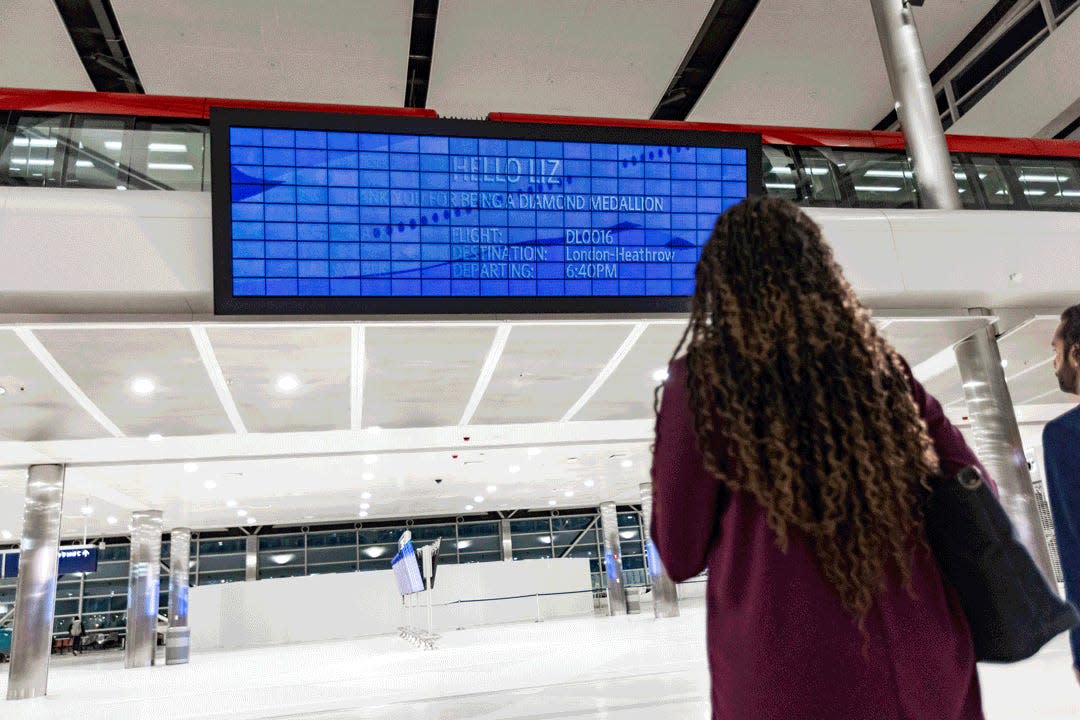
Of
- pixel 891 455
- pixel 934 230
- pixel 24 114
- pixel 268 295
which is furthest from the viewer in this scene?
pixel 934 230

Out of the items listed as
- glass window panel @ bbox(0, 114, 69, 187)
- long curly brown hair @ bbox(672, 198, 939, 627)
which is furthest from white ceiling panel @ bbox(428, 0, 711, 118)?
long curly brown hair @ bbox(672, 198, 939, 627)

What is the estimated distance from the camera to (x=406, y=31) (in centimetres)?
1201

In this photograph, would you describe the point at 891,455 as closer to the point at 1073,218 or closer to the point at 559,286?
the point at 559,286

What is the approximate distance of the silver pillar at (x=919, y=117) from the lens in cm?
790

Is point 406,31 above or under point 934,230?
above

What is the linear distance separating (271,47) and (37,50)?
11.3 ft

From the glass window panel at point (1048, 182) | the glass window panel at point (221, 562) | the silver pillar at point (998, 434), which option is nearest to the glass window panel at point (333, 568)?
the glass window panel at point (221, 562)

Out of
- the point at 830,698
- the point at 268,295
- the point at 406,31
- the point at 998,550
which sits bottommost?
the point at 830,698

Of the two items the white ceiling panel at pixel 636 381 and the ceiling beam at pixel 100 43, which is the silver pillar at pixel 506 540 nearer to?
the white ceiling panel at pixel 636 381

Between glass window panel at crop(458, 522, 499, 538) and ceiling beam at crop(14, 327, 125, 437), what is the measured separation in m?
21.5

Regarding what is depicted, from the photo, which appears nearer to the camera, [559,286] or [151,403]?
[559,286]

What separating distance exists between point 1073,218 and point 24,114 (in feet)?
32.3

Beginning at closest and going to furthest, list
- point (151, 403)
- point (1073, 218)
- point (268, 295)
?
1. point (268, 295)
2. point (1073, 218)
3. point (151, 403)

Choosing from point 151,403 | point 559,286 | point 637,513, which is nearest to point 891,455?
point 559,286
